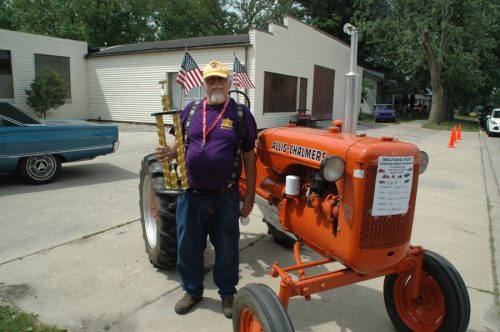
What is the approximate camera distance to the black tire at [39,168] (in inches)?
269

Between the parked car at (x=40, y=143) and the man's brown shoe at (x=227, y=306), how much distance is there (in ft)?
17.3

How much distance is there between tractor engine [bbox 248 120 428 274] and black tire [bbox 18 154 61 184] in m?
5.75

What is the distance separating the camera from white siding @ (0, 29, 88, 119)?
1759 centimetres

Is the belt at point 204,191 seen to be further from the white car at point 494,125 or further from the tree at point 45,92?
the white car at point 494,125

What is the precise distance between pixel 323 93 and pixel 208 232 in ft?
69.0

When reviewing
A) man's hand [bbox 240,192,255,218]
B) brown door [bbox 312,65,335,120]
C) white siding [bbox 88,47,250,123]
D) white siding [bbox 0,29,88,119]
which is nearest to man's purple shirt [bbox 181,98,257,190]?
man's hand [bbox 240,192,255,218]

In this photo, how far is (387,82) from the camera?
40.3 metres

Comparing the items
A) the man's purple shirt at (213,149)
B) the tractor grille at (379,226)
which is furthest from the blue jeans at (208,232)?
the tractor grille at (379,226)

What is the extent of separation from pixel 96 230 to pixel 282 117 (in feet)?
49.2

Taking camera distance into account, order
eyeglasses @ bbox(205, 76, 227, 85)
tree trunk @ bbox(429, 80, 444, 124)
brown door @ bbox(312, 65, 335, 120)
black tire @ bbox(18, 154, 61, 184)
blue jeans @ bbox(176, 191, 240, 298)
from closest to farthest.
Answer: eyeglasses @ bbox(205, 76, 227, 85)
blue jeans @ bbox(176, 191, 240, 298)
black tire @ bbox(18, 154, 61, 184)
brown door @ bbox(312, 65, 335, 120)
tree trunk @ bbox(429, 80, 444, 124)

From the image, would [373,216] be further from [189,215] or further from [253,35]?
[253,35]

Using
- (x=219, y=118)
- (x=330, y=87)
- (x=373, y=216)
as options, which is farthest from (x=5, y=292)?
(x=330, y=87)

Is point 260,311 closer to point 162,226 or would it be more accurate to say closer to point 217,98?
point 217,98

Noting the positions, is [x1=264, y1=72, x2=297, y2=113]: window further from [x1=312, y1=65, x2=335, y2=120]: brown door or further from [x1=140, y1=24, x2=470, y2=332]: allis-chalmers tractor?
[x1=140, y1=24, x2=470, y2=332]: allis-chalmers tractor
